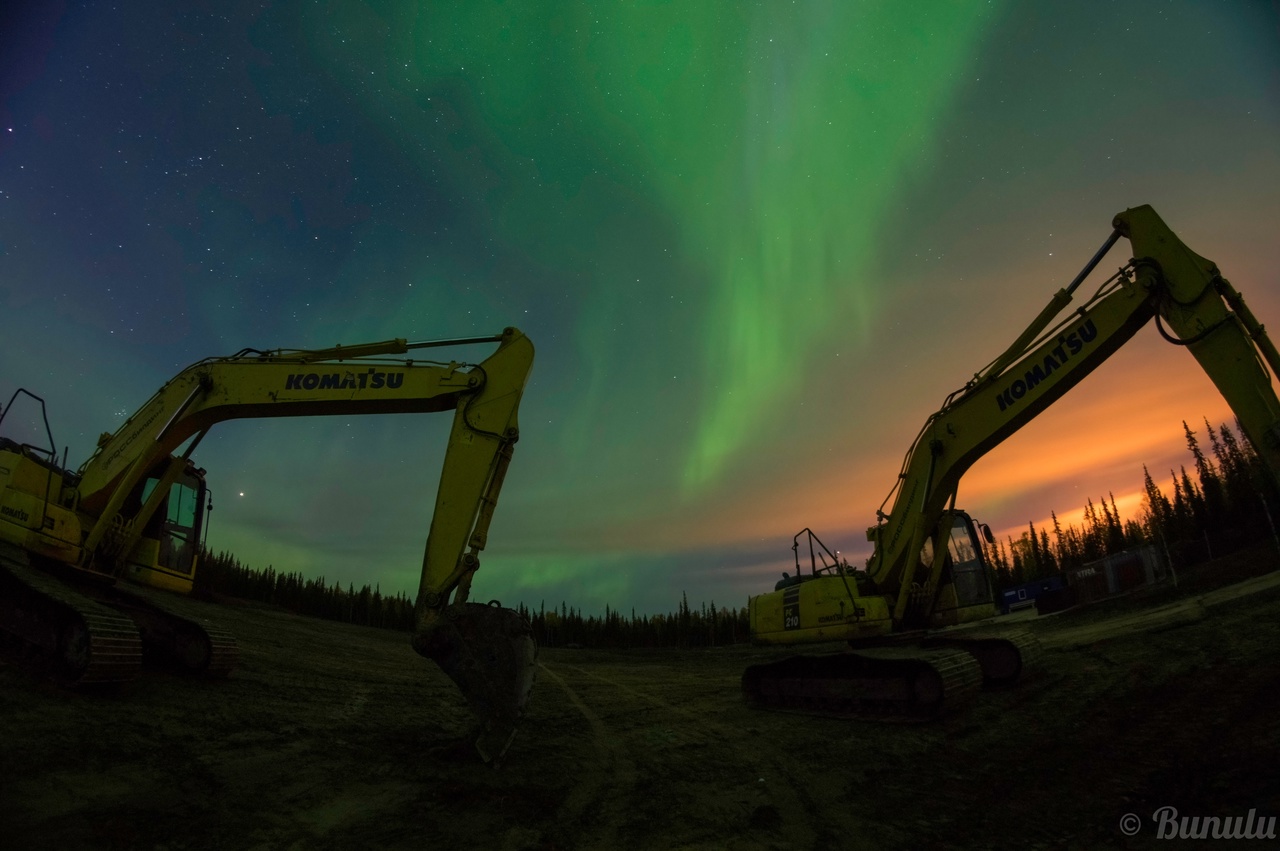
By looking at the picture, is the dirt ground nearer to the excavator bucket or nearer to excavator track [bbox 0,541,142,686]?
excavator track [bbox 0,541,142,686]

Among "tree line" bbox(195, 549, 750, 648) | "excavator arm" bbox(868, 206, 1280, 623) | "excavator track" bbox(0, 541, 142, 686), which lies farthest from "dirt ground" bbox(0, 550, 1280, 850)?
"tree line" bbox(195, 549, 750, 648)

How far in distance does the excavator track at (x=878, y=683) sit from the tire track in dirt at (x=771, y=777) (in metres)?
1.62

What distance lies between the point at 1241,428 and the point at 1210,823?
4.98 meters

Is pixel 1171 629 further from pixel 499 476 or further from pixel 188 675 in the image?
pixel 188 675

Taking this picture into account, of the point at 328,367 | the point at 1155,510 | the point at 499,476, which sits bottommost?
the point at 499,476

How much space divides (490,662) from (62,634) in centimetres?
565

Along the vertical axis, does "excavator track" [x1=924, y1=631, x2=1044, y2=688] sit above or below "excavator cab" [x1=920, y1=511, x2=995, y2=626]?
below

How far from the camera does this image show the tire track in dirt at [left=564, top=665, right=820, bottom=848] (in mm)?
5480

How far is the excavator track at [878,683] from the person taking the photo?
8930 millimetres

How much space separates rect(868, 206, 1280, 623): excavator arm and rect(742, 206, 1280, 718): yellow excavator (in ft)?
0.06

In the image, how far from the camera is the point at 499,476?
7984mm

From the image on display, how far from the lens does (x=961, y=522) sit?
530 inches

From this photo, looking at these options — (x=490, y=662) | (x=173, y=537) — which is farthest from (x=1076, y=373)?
(x=173, y=537)

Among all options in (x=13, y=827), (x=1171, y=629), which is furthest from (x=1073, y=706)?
(x=13, y=827)
